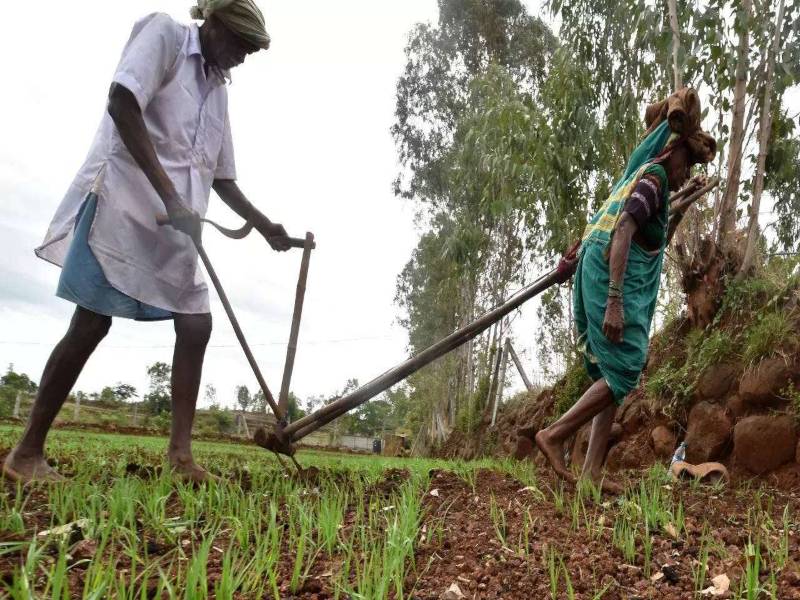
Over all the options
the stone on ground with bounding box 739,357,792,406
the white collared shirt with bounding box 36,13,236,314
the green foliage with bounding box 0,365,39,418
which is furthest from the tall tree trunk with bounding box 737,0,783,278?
the green foliage with bounding box 0,365,39,418

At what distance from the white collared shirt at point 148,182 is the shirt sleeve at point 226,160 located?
26cm

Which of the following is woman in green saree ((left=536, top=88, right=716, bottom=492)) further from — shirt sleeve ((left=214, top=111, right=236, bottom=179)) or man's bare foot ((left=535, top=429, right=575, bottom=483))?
shirt sleeve ((left=214, top=111, right=236, bottom=179))

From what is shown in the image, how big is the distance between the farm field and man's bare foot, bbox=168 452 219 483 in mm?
114

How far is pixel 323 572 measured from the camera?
65.5 inches

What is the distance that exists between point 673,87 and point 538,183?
103 inches

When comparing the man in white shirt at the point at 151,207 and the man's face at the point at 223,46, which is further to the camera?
the man's face at the point at 223,46

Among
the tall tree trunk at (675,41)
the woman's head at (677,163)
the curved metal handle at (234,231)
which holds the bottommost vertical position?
the curved metal handle at (234,231)

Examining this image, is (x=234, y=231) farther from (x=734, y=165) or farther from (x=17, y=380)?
(x=17, y=380)

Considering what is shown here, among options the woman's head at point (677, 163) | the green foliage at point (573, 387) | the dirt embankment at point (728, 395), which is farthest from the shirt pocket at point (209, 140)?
the green foliage at point (573, 387)

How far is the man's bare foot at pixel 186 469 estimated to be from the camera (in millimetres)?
2617

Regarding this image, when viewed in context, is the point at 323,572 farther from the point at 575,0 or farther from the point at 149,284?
the point at 575,0

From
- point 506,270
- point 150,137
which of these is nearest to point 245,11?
point 150,137

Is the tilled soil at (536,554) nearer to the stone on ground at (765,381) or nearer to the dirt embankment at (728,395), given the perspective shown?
the dirt embankment at (728,395)

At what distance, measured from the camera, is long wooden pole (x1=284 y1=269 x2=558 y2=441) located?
9.72 feet
